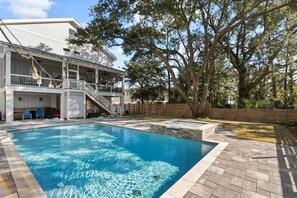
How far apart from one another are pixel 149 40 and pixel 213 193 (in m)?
14.5

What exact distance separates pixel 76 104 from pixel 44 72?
3731mm

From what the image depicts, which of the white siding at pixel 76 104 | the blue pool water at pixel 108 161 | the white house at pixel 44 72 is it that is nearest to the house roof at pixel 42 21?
the white house at pixel 44 72

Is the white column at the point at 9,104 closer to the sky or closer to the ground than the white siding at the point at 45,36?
closer to the ground

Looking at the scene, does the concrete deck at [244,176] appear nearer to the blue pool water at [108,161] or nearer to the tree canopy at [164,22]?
the blue pool water at [108,161]

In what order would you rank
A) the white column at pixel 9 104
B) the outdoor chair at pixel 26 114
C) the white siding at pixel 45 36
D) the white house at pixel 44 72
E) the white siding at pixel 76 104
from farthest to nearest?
the white siding at pixel 76 104, the white siding at pixel 45 36, the outdoor chair at pixel 26 114, the white house at pixel 44 72, the white column at pixel 9 104

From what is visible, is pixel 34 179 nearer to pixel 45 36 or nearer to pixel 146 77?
pixel 45 36

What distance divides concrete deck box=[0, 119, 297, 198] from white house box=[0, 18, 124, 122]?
8547mm

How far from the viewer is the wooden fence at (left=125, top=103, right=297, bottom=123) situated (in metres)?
12.9

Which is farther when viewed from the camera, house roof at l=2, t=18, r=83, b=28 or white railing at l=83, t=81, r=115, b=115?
white railing at l=83, t=81, r=115, b=115

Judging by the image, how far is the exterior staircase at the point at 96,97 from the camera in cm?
1445

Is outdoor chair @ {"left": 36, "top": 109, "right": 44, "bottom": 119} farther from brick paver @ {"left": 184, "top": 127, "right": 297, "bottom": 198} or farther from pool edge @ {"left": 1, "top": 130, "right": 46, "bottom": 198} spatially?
brick paver @ {"left": 184, "top": 127, "right": 297, "bottom": 198}

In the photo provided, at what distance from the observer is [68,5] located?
35.7ft

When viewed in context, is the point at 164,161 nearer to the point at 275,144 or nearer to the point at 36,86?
the point at 275,144

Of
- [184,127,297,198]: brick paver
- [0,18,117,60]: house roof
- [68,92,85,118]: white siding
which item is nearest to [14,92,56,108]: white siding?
[68,92,85,118]: white siding
